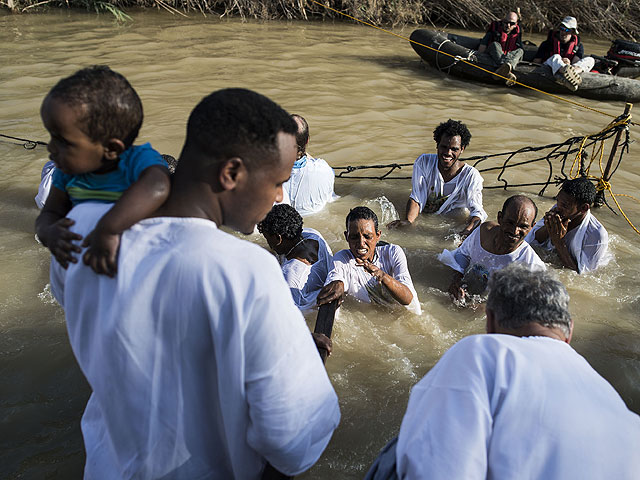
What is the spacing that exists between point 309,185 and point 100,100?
3.65m

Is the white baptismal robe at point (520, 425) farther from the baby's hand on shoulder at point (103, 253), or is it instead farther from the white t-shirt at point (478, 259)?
the white t-shirt at point (478, 259)

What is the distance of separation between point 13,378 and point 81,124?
2.36m

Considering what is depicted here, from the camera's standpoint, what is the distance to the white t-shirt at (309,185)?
15.9 feet

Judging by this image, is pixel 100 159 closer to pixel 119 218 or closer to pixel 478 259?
pixel 119 218

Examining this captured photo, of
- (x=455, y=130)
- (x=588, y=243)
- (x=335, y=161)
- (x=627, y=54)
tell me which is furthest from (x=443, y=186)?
(x=627, y=54)

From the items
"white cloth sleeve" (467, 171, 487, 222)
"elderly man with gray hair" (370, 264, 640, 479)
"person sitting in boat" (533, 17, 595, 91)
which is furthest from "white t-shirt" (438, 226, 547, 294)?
"person sitting in boat" (533, 17, 595, 91)

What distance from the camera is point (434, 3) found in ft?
44.8

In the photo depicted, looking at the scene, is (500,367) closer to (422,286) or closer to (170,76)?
(422,286)

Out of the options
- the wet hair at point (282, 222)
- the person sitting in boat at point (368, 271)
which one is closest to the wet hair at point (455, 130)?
the person sitting in boat at point (368, 271)

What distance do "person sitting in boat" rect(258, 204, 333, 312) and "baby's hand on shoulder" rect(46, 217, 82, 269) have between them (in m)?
2.19

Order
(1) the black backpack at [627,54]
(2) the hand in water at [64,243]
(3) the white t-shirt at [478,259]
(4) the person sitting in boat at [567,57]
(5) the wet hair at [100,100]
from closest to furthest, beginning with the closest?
(2) the hand in water at [64,243], (5) the wet hair at [100,100], (3) the white t-shirt at [478,259], (4) the person sitting in boat at [567,57], (1) the black backpack at [627,54]

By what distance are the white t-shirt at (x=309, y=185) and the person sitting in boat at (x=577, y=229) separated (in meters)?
2.00

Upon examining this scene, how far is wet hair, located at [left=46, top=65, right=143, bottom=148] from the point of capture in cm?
132

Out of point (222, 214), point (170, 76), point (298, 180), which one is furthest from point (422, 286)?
point (170, 76)
